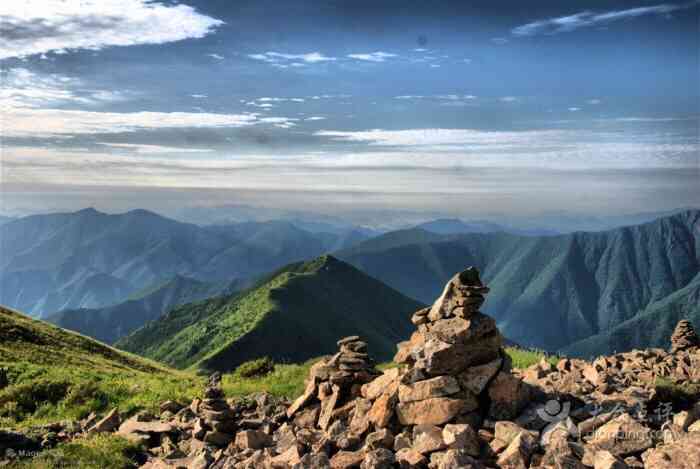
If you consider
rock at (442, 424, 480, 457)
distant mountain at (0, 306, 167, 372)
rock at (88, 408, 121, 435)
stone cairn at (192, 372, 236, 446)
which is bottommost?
distant mountain at (0, 306, 167, 372)

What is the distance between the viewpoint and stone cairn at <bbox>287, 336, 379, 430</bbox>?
2030 cm

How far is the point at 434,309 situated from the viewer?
2000 cm

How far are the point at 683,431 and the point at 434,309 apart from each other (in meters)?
8.36

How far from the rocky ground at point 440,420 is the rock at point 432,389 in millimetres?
33

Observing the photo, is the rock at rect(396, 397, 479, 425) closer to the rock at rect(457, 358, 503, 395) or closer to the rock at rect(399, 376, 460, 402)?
the rock at rect(399, 376, 460, 402)

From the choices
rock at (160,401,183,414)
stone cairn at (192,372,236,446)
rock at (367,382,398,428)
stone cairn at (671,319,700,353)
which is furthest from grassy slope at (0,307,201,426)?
stone cairn at (671,319,700,353)

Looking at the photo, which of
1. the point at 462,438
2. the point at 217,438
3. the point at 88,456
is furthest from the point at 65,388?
the point at 462,438

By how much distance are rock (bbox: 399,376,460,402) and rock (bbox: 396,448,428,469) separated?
2478 millimetres

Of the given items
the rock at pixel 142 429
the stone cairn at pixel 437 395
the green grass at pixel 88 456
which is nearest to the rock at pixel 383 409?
the stone cairn at pixel 437 395

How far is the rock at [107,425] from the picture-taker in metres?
22.8

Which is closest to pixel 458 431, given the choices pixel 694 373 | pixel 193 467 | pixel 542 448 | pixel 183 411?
pixel 542 448

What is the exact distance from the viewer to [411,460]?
47.9ft

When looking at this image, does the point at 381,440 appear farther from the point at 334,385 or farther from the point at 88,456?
the point at 88,456

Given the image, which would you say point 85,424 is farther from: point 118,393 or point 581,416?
point 581,416
